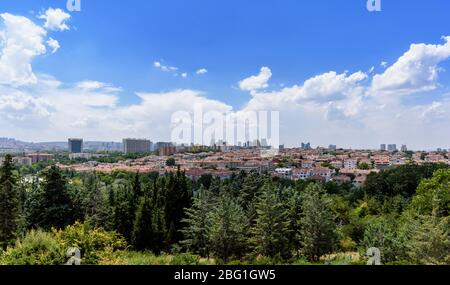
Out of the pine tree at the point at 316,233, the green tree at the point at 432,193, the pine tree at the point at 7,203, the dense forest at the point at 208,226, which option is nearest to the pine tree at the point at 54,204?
the dense forest at the point at 208,226

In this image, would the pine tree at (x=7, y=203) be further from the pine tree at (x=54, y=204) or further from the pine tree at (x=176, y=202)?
the pine tree at (x=176, y=202)

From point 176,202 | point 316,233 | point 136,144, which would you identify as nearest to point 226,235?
point 316,233

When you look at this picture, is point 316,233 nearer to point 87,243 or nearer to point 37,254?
point 87,243

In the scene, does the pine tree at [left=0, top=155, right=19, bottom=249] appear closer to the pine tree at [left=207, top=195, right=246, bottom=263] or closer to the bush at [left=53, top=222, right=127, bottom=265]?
the bush at [left=53, top=222, right=127, bottom=265]

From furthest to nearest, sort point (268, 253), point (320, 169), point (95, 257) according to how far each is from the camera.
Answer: point (320, 169)
point (268, 253)
point (95, 257)
